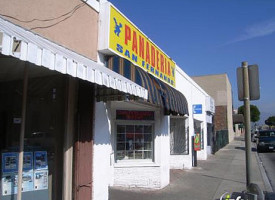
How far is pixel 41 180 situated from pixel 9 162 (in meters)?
0.77

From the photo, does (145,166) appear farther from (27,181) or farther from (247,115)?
(27,181)

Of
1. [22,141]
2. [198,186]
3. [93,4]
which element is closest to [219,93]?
[198,186]

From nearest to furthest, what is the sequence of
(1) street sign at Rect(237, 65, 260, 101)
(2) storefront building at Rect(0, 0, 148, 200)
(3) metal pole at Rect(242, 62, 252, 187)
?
1. (2) storefront building at Rect(0, 0, 148, 200)
2. (3) metal pole at Rect(242, 62, 252, 187)
3. (1) street sign at Rect(237, 65, 260, 101)

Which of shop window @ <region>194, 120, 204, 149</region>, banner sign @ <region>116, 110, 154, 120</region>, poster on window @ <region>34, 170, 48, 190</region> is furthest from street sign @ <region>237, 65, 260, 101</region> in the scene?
shop window @ <region>194, 120, 204, 149</region>

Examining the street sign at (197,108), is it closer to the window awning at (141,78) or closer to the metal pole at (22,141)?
the window awning at (141,78)

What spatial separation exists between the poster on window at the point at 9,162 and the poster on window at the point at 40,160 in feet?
1.43

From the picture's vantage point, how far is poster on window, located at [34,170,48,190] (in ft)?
17.1

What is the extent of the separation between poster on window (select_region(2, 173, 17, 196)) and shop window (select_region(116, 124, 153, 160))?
484 centimetres

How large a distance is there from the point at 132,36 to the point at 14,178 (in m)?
4.42

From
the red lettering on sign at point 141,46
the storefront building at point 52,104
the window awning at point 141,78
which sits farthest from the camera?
the red lettering on sign at point 141,46

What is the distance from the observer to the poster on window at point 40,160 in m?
5.22

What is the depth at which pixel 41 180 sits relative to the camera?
5.30 m

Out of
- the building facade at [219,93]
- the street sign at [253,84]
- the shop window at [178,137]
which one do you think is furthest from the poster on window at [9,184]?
the building facade at [219,93]

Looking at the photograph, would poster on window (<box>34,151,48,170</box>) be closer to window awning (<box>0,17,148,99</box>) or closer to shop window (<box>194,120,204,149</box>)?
window awning (<box>0,17,148,99</box>)
